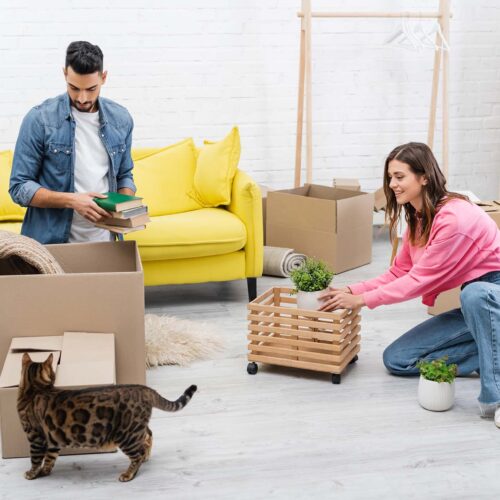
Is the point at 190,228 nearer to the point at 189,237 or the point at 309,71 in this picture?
the point at 189,237

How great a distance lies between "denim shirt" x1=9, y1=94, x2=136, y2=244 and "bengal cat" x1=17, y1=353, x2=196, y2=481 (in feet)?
3.26

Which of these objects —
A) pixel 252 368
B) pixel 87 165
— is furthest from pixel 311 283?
pixel 87 165

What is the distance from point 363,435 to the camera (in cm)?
273

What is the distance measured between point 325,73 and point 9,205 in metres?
2.35

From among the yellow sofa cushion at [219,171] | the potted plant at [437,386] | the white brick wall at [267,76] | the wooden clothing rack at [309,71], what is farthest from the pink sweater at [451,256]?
the white brick wall at [267,76]

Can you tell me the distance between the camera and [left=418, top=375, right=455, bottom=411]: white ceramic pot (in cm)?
288

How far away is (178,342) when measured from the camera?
3.51 m

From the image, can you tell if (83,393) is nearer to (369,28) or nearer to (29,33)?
(29,33)

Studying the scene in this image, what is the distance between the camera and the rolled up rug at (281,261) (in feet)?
15.3

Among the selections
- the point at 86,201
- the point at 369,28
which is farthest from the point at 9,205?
the point at 369,28

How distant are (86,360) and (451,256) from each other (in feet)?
4.26

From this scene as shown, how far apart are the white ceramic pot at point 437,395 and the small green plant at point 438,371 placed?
14mm

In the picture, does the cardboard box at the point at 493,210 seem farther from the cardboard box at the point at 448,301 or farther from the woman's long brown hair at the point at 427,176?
the woman's long brown hair at the point at 427,176

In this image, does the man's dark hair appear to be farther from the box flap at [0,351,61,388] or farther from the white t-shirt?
the box flap at [0,351,61,388]
